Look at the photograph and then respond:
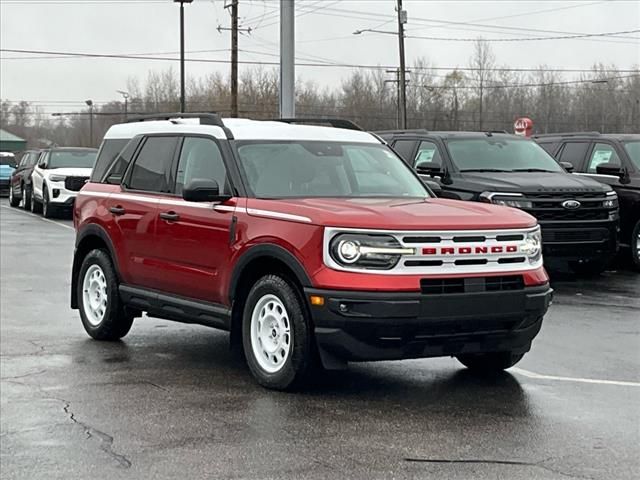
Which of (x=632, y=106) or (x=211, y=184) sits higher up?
(x=632, y=106)

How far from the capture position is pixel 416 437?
5625 mm

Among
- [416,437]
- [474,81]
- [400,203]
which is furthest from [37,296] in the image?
[474,81]

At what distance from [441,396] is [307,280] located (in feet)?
4.04

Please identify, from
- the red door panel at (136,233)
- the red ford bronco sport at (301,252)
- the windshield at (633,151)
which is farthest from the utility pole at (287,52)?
the red door panel at (136,233)

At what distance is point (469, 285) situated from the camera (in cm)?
634

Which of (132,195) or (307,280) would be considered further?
(132,195)

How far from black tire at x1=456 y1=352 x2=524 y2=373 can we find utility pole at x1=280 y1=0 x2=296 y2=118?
33.4 feet

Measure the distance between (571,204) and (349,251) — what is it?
703 cm

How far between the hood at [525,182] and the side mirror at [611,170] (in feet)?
3.40

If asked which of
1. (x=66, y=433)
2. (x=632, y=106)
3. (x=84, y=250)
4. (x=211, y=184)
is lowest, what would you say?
(x=66, y=433)

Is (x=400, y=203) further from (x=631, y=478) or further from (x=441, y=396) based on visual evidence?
(x=631, y=478)

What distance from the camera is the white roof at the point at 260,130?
25.3 feet

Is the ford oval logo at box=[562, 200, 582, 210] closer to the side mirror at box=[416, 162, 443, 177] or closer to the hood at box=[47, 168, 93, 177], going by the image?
the side mirror at box=[416, 162, 443, 177]

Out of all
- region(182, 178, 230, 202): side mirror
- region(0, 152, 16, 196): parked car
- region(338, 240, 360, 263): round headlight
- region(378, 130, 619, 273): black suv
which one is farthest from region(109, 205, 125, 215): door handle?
region(0, 152, 16, 196): parked car
